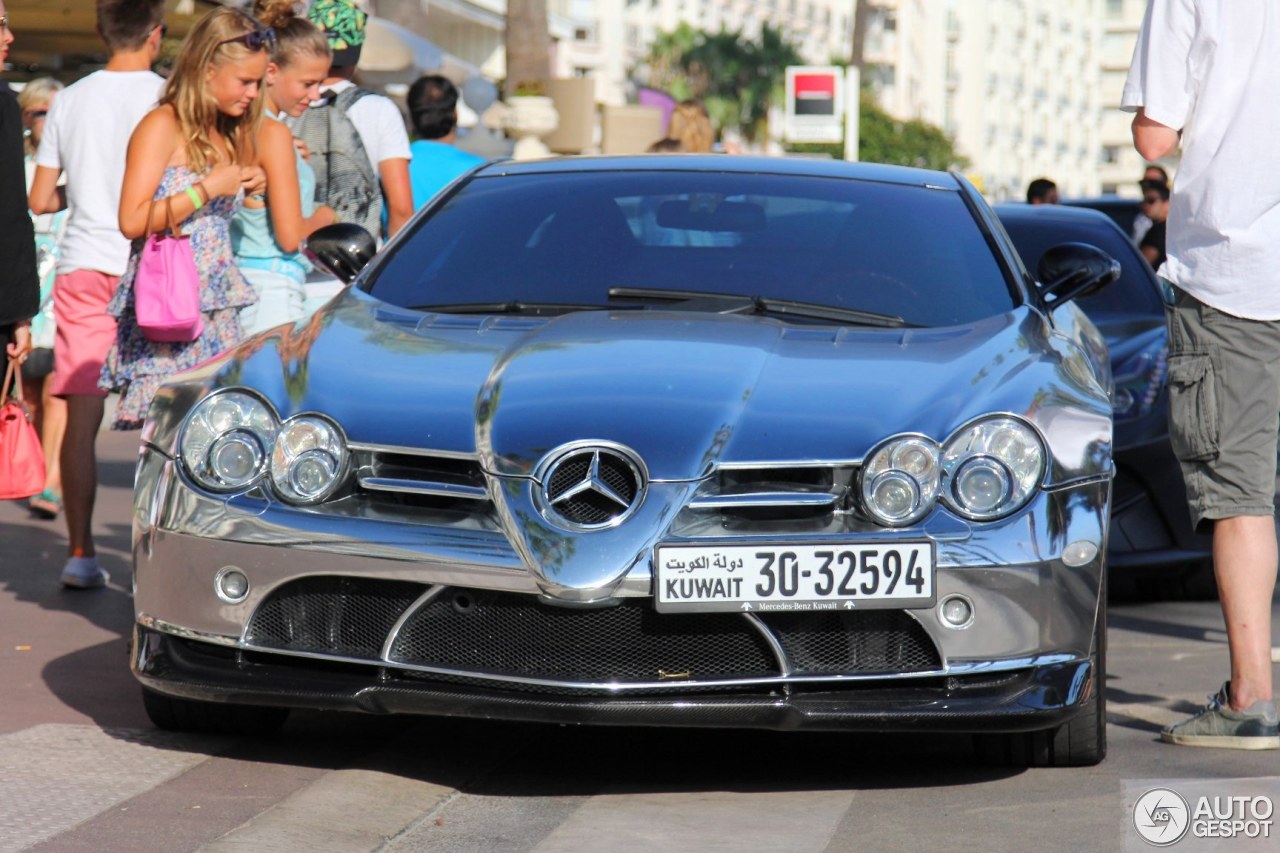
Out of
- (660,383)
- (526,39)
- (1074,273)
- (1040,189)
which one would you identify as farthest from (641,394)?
(526,39)

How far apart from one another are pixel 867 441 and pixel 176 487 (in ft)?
4.85

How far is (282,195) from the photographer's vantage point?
6539mm

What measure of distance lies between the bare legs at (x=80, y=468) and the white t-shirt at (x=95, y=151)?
0.53 metres

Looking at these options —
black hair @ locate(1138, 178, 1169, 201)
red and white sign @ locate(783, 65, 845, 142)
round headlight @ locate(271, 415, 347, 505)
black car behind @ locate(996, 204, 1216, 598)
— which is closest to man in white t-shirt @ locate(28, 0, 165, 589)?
round headlight @ locate(271, 415, 347, 505)

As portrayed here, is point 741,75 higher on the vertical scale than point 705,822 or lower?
lower

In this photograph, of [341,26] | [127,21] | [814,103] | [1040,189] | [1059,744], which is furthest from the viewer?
[814,103]

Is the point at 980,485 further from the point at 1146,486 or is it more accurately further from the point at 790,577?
the point at 1146,486

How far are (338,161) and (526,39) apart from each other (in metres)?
16.6

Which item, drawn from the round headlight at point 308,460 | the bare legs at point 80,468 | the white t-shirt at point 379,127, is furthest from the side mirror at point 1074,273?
the bare legs at point 80,468

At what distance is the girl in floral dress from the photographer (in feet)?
20.9

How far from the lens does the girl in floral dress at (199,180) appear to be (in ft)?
20.9

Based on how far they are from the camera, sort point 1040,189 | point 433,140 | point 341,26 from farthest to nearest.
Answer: point 1040,189, point 433,140, point 341,26

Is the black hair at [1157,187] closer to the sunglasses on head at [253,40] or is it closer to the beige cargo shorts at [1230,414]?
the sunglasses on head at [253,40]

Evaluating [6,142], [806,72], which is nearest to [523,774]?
[6,142]
